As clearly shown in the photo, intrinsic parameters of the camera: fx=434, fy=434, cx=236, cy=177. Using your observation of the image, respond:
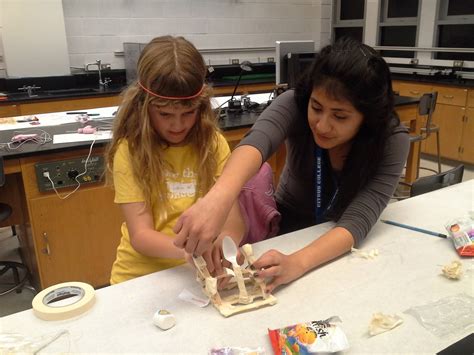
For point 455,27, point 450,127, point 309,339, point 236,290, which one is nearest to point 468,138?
point 450,127

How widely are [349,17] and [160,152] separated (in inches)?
209

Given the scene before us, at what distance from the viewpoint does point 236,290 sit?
1014mm

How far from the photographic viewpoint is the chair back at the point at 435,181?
1.70 m

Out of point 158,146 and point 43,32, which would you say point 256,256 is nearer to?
point 158,146

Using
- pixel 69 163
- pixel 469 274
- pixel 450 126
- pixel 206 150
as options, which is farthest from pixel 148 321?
pixel 450 126

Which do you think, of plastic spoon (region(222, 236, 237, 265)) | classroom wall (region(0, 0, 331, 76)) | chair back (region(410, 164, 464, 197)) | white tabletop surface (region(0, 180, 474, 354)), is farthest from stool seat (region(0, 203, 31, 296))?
classroom wall (region(0, 0, 331, 76))

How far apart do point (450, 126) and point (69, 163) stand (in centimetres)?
384

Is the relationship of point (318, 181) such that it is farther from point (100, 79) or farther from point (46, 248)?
point (100, 79)

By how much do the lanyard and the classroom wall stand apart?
3.55m

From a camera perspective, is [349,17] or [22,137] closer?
[22,137]

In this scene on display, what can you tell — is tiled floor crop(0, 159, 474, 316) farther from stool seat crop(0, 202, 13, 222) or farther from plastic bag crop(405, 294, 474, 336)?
plastic bag crop(405, 294, 474, 336)

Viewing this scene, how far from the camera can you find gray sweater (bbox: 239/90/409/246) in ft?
4.06

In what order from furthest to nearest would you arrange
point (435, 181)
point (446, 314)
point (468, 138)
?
1. point (468, 138)
2. point (435, 181)
3. point (446, 314)

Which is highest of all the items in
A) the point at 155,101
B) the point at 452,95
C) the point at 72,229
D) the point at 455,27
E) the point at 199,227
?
the point at 455,27
